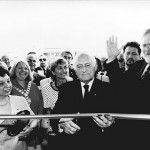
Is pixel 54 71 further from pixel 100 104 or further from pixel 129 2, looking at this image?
pixel 129 2

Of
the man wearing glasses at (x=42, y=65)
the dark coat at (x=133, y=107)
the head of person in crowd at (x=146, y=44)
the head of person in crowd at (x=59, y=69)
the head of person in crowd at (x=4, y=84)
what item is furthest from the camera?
the man wearing glasses at (x=42, y=65)

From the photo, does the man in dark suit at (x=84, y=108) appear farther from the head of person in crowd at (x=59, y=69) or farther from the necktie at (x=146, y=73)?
the head of person in crowd at (x=59, y=69)

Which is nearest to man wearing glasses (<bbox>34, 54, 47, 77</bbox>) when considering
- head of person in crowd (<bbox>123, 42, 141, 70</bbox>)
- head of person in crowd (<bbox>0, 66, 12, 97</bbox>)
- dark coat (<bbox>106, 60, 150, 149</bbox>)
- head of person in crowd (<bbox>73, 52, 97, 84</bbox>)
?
head of person in crowd (<bbox>123, 42, 141, 70</bbox>)

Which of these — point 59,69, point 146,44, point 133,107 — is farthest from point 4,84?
point 146,44

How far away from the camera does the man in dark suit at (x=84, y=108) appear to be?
1.95m

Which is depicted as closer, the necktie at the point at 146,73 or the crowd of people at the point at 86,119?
the crowd of people at the point at 86,119

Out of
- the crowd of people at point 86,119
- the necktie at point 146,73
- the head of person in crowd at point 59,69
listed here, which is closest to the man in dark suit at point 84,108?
the crowd of people at point 86,119

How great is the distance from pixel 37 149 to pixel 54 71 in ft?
3.87

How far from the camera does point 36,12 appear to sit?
486cm

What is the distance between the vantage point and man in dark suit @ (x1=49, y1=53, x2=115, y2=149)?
1953mm

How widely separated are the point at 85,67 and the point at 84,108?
0.34m

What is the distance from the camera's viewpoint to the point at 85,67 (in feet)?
7.34

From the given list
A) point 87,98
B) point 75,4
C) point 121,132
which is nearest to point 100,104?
point 87,98

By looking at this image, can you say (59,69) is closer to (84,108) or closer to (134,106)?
(84,108)
